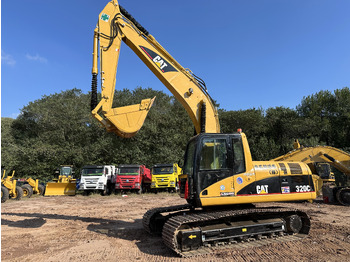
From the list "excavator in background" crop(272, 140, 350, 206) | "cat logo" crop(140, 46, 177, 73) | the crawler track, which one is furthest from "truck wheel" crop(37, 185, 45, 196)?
"excavator in background" crop(272, 140, 350, 206)

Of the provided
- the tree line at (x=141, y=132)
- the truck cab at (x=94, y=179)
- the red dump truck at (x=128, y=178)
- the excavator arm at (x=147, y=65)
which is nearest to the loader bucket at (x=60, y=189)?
the truck cab at (x=94, y=179)

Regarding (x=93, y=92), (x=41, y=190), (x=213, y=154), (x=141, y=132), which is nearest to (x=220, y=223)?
(x=213, y=154)

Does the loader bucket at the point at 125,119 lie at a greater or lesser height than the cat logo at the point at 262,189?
greater

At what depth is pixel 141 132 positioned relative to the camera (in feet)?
98.0

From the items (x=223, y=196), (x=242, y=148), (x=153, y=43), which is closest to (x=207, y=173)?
(x=223, y=196)

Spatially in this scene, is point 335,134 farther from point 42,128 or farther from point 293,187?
point 42,128

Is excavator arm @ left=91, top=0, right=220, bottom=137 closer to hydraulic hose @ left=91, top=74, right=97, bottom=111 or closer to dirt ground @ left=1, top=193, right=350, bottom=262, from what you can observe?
hydraulic hose @ left=91, top=74, right=97, bottom=111

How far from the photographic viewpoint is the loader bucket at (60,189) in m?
19.3

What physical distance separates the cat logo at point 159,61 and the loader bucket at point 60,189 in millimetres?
15555

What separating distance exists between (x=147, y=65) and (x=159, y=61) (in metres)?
0.45

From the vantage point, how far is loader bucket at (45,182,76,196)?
19.3m

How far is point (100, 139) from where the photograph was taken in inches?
1170

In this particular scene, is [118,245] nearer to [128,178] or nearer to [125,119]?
[125,119]

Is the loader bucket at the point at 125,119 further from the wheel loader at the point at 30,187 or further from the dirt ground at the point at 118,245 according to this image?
the wheel loader at the point at 30,187
